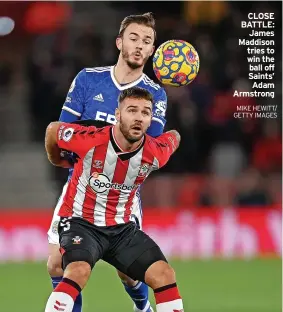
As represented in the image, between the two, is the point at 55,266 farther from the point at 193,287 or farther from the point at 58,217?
the point at 193,287

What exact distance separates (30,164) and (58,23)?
2288 mm

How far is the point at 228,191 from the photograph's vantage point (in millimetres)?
13820

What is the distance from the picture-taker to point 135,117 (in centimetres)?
640

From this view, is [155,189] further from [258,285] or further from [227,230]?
[258,285]

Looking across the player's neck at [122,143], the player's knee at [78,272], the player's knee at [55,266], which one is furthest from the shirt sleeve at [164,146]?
the player's knee at [55,266]

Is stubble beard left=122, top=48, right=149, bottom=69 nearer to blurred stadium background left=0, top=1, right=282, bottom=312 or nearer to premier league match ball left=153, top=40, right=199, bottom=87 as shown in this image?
premier league match ball left=153, top=40, right=199, bottom=87

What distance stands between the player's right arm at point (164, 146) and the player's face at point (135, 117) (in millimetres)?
277

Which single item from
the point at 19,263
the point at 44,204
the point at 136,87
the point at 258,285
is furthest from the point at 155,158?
the point at 44,204

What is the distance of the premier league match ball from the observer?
6.89 m

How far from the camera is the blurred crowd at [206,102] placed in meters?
13.8

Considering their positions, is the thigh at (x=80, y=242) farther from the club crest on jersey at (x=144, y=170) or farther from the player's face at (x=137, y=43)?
the player's face at (x=137, y=43)

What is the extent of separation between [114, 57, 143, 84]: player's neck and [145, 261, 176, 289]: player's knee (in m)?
1.52

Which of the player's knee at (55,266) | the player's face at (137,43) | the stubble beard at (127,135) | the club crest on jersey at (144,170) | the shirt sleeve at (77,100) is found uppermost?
the player's face at (137,43)

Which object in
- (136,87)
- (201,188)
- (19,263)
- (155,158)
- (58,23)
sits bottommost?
(19,263)
